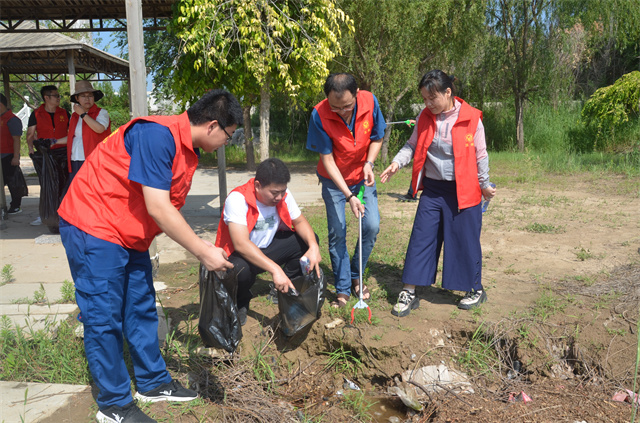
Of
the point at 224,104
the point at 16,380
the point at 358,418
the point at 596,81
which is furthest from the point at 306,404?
the point at 596,81

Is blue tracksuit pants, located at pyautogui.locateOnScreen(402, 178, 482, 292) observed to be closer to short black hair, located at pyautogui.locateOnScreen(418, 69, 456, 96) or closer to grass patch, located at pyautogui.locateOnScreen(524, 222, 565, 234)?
short black hair, located at pyautogui.locateOnScreen(418, 69, 456, 96)

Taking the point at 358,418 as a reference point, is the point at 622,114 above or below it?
above

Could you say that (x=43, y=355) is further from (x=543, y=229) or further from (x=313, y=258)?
(x=543, y=229)

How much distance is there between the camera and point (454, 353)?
12.3ft

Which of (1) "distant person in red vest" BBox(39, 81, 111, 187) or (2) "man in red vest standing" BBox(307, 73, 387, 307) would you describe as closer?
(2) "man in red vest standing" BBox(307, 73, 387, 307)

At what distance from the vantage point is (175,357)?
3.63 m

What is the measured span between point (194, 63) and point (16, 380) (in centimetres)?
365

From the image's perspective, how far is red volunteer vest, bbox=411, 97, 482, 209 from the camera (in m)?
3.75

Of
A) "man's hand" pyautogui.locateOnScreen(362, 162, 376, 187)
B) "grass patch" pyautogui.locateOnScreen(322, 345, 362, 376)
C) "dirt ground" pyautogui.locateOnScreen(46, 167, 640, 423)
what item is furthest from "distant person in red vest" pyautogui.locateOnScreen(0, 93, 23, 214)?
"grass patch" pyautogui.locateOnScreen(322, 345, 362, 376)

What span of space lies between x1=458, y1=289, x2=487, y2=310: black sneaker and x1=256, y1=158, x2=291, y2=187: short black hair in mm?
Result: 1747

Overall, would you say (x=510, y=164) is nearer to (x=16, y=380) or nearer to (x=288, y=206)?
(x=288, y=206)

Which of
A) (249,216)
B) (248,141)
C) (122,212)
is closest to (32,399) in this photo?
(122,212)

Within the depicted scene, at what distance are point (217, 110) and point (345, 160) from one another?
5.32 feet

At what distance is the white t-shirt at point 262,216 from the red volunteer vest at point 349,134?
53cm
